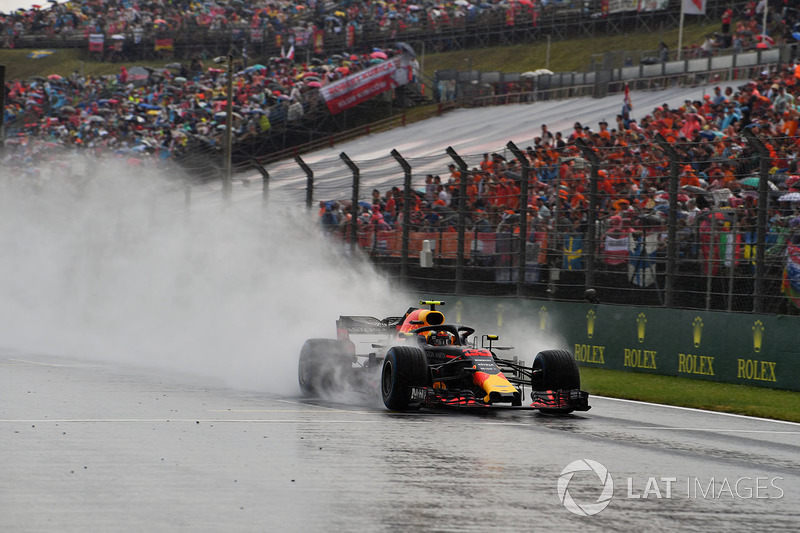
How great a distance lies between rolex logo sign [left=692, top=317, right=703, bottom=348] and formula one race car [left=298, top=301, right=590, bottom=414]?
3.94 m

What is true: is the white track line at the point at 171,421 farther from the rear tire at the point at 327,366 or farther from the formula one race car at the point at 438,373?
the rear tire at the point at 327,366

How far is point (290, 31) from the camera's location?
61625mm

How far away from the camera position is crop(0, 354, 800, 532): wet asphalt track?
6.60m

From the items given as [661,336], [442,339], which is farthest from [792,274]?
[442,339]

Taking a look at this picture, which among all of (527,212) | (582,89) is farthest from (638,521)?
(582,89)

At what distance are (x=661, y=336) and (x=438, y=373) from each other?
18.8 ft

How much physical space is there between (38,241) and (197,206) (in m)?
3.77

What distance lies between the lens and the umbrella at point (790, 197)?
15.3 metres

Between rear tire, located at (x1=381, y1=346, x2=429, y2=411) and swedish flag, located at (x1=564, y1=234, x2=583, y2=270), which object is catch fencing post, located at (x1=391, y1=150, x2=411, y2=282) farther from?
rear tire, located at (x1=381, y1=346, x2=429, y2=411)

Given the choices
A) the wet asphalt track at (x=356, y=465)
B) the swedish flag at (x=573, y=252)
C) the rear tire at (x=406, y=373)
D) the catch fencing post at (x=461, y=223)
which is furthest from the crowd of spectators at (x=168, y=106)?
the wet asphalt track at (x=356, y=465)

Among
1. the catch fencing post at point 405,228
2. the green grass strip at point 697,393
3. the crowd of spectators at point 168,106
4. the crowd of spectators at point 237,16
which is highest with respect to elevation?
the crowd of spectators at point 237,16

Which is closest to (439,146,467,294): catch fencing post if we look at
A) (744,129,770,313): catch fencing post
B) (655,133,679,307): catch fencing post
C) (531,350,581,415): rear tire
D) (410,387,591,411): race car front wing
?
(655,133,679,307): catch fencing post

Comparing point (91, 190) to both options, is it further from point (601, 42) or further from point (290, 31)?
point (290, 31)

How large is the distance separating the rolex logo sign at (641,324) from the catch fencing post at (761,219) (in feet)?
6.20
